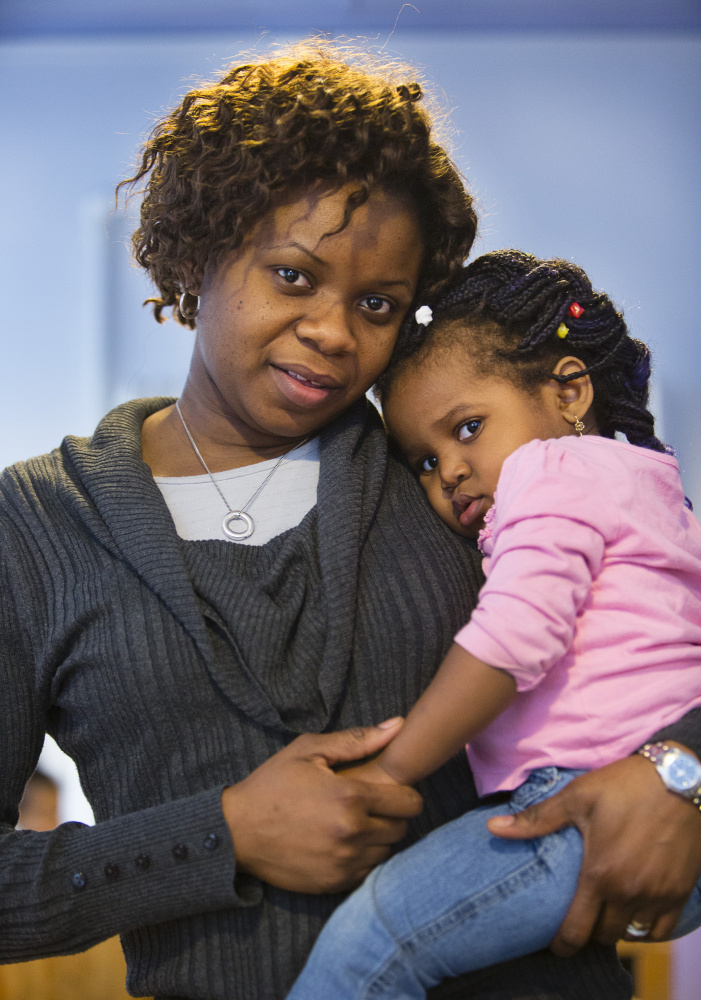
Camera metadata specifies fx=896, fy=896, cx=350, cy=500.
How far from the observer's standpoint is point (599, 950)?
1.15m

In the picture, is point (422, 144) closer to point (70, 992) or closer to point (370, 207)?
point (370, 207)

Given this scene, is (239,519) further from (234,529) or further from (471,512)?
(471,512)

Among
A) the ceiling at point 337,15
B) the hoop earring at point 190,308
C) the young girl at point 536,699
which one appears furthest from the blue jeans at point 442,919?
the ceiling at point 337,15

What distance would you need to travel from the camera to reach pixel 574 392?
141cm

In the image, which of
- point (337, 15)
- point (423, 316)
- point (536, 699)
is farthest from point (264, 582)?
point (337, 15)

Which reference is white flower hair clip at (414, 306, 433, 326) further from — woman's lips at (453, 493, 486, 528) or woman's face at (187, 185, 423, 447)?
woman's lips at (453, 493, 486, 528)

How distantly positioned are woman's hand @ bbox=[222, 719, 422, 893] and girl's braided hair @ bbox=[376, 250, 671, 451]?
0.62 m

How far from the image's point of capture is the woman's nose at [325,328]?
1.30 m

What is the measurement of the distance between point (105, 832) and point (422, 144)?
1.09 metres

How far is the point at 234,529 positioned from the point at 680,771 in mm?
706

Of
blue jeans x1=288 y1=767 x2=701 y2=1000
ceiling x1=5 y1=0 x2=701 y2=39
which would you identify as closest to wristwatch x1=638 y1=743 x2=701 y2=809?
blue jeans x1=288 y1=767 x2=701 y2=1000

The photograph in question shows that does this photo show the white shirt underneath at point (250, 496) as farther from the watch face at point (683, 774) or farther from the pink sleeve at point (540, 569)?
the watch face at point (683, 774)

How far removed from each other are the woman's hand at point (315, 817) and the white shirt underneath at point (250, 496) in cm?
38

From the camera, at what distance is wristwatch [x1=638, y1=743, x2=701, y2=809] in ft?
3.43
